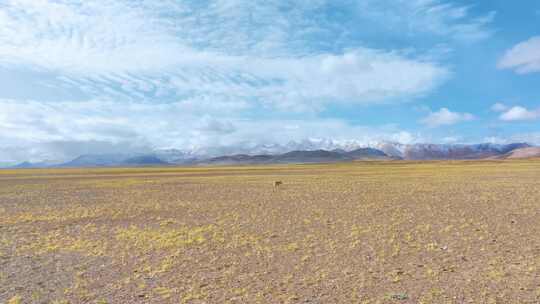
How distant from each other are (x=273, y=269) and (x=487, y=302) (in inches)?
224

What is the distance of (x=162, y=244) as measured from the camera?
14273 millimetres

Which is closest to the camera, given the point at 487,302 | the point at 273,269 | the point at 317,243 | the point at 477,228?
the point at 487,302

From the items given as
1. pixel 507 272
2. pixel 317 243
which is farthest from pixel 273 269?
pixel 507 272

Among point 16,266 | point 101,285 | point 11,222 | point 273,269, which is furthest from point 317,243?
point 11,222

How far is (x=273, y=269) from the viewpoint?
10.8m

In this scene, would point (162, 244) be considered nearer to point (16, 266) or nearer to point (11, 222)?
point (16, 266)

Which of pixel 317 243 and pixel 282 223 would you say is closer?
pixel 317 243

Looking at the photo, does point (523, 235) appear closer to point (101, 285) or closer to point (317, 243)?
point (317, 243)

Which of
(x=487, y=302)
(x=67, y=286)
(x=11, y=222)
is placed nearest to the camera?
(x=487, y=302)

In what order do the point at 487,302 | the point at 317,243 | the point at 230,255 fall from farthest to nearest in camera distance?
the point at 317,243 < the point at 230,255 < the point at 487,302

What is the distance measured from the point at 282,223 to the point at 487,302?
11074 millimetres

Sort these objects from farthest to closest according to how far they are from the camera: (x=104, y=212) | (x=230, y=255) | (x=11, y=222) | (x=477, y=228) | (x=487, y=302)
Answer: (x=104, y=212) → (x=11, y=222) → (x=477, y=228) → (x=230, y=255) → (x=487, y=302)

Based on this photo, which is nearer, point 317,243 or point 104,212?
point 317,243

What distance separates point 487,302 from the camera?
8.05 meters
